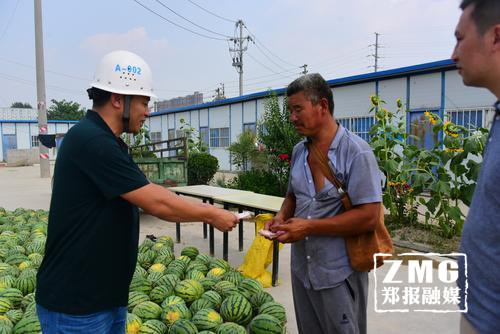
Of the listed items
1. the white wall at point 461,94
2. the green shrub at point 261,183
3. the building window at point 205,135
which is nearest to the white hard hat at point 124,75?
the green shrub at point 261,183

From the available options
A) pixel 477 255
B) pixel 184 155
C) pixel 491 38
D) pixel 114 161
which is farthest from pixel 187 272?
pixel 184 155

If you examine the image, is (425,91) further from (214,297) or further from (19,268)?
(19,268)

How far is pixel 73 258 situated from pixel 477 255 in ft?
5.44

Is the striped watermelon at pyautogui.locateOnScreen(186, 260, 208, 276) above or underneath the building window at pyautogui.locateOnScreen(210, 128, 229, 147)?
underneath

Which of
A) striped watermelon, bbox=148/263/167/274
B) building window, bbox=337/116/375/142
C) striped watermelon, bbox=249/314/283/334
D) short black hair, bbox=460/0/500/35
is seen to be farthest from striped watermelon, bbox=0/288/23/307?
building window, bbox=337/116/375/142

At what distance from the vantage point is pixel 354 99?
1322 centimetres

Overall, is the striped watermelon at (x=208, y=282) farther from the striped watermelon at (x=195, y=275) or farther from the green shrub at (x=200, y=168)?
the green shrub at (x=200, y=168)

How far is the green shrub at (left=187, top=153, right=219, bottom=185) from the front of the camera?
13656mm

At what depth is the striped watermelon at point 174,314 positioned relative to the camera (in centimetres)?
342

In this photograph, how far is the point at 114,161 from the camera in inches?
73.8

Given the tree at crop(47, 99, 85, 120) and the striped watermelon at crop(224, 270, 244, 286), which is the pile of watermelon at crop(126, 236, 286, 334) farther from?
the tree at crop(47, 99, 85, 120)

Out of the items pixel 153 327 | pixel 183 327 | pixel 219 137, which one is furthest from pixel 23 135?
pixel 183 327

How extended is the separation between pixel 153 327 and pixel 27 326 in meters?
0.93

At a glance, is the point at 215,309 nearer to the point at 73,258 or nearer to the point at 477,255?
the point at 73,258
